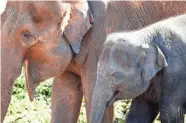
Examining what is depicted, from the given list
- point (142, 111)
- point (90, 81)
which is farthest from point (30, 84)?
point (142, 111)

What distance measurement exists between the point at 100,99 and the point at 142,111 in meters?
0.42

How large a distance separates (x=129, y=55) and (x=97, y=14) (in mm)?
508

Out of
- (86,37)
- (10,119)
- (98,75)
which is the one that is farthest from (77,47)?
(10,119)

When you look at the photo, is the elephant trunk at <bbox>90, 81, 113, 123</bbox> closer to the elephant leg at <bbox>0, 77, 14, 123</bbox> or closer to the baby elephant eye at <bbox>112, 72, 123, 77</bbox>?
the baby elephant eye at <bbox>112, 72, 123, 77</bbox>

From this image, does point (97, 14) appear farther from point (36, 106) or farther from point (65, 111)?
point (36, 106)

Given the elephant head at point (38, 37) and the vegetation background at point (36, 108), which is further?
the vegetation background at point (36, 108)

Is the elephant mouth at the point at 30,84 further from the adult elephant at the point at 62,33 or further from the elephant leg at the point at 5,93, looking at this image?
the elephant leg at the point at 5,93

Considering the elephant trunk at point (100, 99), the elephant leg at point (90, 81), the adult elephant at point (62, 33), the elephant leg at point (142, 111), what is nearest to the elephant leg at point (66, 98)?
the adult elephant at point (62, 33)

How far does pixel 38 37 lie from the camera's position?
13.6ft

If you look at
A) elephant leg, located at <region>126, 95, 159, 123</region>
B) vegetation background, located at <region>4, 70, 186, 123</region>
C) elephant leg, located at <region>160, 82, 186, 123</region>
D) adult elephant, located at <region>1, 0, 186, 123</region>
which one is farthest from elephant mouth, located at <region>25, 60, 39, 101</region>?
vegetation background, located at <region>4, 70, 186, 123</region>

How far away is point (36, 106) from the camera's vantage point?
5.51 m

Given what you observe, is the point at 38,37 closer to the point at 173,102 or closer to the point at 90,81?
the point at 90,81

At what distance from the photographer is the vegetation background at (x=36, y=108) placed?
5.23 metres

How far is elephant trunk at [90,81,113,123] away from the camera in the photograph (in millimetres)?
3811
